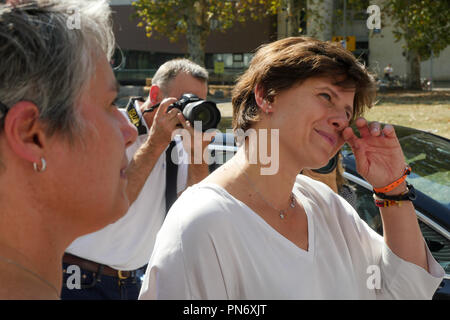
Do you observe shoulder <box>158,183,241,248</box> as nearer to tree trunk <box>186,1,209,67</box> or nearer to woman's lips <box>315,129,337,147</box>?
woman's lips <box>315,129,337,147</box>

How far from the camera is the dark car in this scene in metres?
2.75

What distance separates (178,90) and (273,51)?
1.24m

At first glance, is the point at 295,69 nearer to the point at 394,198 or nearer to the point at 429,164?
the point at 394,198

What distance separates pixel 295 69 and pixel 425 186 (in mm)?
1595

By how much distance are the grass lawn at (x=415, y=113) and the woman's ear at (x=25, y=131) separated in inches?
261

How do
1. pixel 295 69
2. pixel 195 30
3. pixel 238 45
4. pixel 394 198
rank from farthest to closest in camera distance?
pixel 238 45 < pixel 195 30 < pixel 394 198 < pixel 295 69

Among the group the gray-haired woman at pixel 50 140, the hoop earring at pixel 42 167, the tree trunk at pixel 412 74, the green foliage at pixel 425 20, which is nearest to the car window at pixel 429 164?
the gray-haired woman at pixel 50 140

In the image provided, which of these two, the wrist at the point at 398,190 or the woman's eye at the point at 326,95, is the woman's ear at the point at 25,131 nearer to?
the woman's eye at the point at 326,95

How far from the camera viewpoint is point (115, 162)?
1.19m

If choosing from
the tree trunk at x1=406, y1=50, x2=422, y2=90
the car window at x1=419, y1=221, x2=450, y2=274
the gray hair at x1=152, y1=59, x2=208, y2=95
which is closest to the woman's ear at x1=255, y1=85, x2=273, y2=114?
the gray hair at x1=152, y1=59, x2=208, y2=95

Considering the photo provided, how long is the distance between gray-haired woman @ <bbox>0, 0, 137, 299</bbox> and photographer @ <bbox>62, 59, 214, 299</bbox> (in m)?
1.21

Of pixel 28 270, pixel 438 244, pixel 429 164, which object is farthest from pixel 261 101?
pixel 429 164

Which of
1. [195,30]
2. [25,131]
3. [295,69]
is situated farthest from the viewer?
[195,30]

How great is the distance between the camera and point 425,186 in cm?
298
